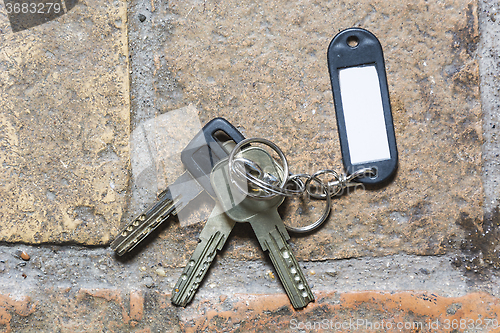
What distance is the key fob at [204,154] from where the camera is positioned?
0.62 m

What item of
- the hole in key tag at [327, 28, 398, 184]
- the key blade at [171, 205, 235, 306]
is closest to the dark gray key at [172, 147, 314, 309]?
the key blade at [171, 205, 235, 306]

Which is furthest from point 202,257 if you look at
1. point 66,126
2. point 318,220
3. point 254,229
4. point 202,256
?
point 66,126

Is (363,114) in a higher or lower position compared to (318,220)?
higher

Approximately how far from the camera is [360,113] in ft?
2.07

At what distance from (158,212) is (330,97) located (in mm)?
378

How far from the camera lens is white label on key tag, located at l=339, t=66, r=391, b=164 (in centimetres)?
62

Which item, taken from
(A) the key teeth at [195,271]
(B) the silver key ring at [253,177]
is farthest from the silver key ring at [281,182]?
(A) the key teeth at [195,271]

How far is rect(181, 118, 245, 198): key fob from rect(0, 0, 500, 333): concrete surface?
39mm

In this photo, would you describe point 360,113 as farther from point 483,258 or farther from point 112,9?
point 112,9

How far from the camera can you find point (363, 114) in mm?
629

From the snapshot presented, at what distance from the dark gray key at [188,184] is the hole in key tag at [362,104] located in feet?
0.66

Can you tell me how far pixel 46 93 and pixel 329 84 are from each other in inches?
20.6

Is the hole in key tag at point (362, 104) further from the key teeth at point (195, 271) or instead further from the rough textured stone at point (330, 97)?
the key teeth at point (195, 271)

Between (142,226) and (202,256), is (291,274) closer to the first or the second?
(202,256)
